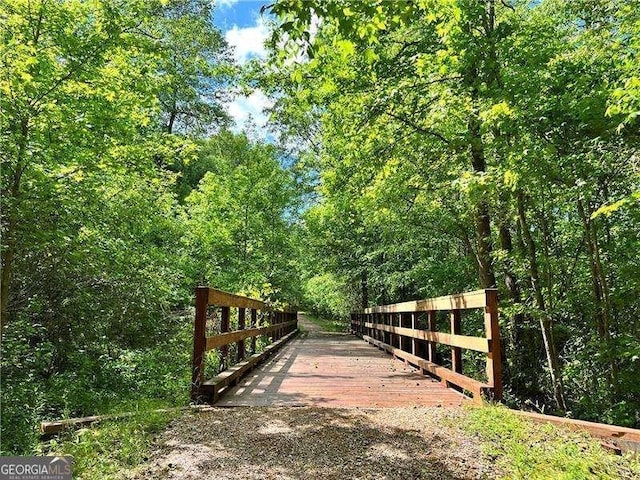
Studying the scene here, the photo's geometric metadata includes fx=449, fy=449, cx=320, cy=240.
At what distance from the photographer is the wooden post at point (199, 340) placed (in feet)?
13.3

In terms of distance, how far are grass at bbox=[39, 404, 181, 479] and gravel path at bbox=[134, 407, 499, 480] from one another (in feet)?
0.34

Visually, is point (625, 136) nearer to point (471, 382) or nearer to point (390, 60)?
point (471, 382)

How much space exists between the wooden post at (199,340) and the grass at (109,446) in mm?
700

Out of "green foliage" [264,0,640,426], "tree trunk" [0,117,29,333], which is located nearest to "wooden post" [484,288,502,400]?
"green foliage" [264,0,640,426]

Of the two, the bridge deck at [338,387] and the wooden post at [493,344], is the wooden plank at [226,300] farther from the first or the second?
the wooden post at [493,344]

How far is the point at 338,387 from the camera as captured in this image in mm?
5117

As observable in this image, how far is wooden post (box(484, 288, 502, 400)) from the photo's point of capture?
4.01m

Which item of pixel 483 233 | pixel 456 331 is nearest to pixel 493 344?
pixel 456 331

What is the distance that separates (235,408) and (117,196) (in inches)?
184

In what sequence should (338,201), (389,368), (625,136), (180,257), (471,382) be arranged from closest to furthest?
1. (471,382)
2. (625,136)
3. (389,368)
4. (180,257)
5. (338,201)

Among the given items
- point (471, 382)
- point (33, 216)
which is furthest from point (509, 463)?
point (33, 216)

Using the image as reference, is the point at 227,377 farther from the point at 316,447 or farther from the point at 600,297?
the point at 600,297

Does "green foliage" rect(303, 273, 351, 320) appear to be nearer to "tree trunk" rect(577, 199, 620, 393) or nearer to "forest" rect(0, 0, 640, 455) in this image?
"forest" rect(0, 0, 640, 455)

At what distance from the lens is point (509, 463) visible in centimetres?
264
